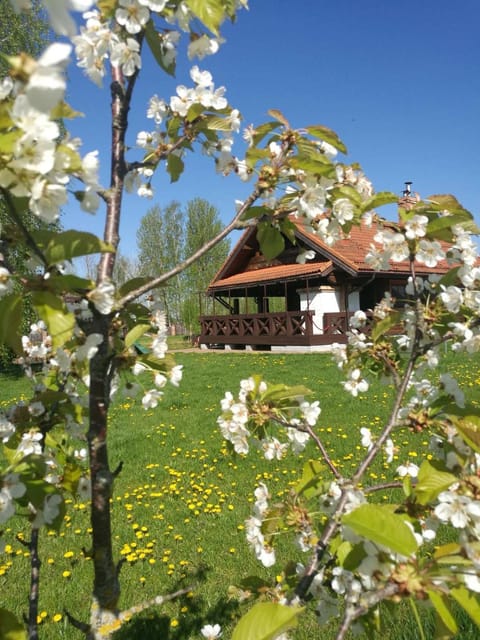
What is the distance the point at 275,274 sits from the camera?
54.9 feet

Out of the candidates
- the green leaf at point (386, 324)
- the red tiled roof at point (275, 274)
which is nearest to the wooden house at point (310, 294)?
the red tiled roof at point (275, 274)

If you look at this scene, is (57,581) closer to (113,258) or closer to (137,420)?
(113,258)

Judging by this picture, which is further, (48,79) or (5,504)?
(5,504)

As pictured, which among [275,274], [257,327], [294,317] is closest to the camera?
[294,317]

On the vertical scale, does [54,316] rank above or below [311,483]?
above

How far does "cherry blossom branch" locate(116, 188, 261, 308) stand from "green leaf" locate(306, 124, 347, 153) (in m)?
0.17

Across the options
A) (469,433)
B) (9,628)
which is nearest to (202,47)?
(469,433)

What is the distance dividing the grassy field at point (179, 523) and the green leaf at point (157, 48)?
0.86 metres

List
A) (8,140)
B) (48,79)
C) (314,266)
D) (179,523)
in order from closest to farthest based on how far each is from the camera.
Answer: (48,79) → (8,140) → (179,523) → (314,266)

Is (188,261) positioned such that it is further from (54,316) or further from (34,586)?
(34,586)

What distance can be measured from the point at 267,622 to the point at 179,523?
3362 mm

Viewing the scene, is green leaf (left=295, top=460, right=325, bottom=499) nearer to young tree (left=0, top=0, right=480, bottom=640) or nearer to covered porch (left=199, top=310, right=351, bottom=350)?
young tree (left=0, top=0, right=480, bottom=640)

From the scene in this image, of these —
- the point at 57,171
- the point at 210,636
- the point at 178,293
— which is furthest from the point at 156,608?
the point at 178,293

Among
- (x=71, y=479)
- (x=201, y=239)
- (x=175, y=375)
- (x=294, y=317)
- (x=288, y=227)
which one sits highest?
(x=201, y=239)
